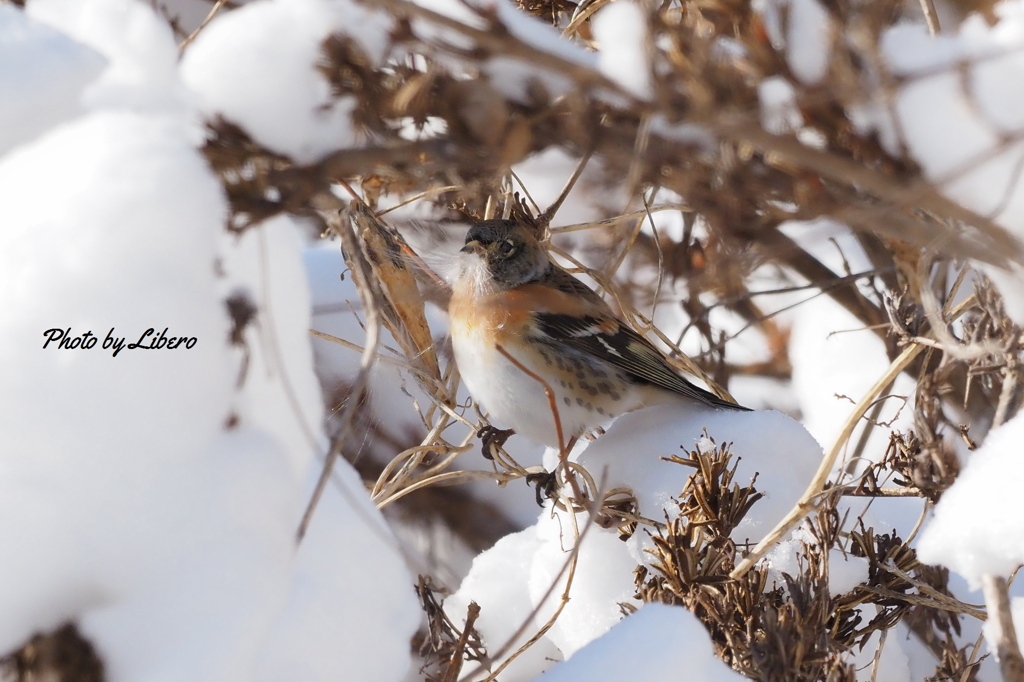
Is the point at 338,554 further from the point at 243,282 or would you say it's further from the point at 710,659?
the point at 710,659

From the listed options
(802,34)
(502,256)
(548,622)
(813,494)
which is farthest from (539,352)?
(802,34)

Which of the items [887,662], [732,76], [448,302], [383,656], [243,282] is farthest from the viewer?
[448,302]

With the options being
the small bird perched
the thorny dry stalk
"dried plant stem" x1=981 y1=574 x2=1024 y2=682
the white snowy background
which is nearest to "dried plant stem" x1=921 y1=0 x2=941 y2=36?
the thorny dry stalk

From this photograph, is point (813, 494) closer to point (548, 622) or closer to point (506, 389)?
point (548, 622)

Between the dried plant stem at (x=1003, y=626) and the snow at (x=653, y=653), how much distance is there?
1.49 feet

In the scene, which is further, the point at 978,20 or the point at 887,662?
the point at 887,662

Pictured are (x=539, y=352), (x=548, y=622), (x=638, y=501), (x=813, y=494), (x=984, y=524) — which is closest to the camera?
(x=984, y=524)

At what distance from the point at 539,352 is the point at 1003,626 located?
6.21 ft

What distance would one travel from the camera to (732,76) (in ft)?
4.52

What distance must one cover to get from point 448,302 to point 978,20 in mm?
2009

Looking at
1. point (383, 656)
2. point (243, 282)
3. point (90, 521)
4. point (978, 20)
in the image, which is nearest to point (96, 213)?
point (243, 282)

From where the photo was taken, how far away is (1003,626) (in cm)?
167

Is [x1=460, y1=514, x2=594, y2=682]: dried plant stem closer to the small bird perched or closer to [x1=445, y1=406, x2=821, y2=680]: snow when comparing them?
[x1=445, y1=406, x2=821, y2=680]: snow

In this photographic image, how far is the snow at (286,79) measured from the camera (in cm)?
148
